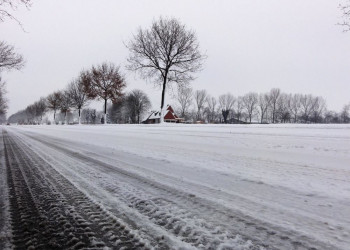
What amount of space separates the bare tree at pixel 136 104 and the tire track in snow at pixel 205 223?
268 ft

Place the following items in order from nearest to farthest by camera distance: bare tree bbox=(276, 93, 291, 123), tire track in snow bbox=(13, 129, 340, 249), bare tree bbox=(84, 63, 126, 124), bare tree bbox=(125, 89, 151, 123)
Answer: tire track in snow bbox=(13, 129, 340, 249) < bare tree bbox=(84, 63, 126, 124) < bare tree bbox=(125, 89, 151, 123) < bare tree bbox=(276, 93, 291, 123)

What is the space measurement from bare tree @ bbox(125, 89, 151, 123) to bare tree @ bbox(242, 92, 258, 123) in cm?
4249

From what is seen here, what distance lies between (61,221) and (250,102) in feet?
353

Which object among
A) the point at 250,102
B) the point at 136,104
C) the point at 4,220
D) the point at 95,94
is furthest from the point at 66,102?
the point at 250,102

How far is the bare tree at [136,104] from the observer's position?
8499 centimetres

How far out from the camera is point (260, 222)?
2154 mm

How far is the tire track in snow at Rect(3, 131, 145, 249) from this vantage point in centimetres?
180

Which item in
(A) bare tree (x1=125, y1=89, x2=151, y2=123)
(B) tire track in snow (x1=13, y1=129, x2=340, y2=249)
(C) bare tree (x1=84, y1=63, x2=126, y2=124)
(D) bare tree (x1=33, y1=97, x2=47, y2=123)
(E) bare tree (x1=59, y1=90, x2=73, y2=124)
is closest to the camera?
(B) tire track in snow (x1=13, y1=129, x2=340, y2=249)

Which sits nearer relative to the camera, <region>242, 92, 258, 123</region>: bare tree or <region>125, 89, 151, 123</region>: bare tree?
<region>125, 89, 151, 123</region>: bare tree

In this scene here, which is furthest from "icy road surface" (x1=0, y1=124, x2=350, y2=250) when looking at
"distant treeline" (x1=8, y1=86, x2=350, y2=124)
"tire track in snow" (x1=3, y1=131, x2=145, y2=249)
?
"distant treeline" (x1=8, y1=86, x2=350, y2=124)

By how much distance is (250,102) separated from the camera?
105 m

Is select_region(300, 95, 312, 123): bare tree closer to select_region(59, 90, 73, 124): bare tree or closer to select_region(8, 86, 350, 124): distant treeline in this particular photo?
select_region(8, 86, 350, 124): distant treeline

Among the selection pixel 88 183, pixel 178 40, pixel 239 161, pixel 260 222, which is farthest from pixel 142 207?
pixel 178 40

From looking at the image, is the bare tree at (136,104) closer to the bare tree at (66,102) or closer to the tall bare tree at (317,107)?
the bare tree at (66,102)
